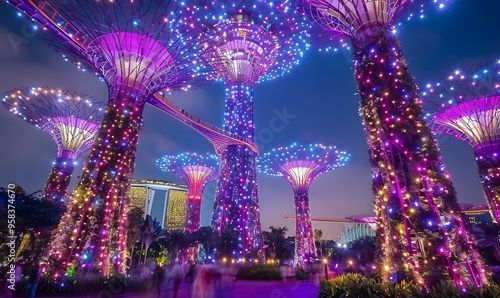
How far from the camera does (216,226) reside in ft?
70.3

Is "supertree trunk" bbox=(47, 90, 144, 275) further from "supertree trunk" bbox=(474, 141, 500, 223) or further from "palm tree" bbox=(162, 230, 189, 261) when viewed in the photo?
"supertree trunk" bbox=(474, 141, 500, 223)

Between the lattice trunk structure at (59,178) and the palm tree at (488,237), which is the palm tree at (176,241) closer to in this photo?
the lattice trunk structure at (59,178)

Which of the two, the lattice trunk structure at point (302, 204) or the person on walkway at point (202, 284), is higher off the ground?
the lattice trunk structure at point (302, 204)

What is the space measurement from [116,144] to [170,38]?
188 inches

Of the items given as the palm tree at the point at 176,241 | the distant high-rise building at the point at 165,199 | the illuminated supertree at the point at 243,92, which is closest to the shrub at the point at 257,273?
the illuminated supertree at the point at 243,92

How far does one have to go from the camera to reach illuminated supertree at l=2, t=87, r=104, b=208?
19219mm

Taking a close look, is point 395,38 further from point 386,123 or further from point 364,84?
point 386,123

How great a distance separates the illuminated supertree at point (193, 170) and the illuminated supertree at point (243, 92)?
1104 centimetres

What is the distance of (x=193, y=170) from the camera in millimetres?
34438

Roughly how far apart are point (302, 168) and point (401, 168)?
20.9 metres

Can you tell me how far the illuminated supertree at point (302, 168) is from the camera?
27594 mm

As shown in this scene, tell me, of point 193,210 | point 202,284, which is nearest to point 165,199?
point 193,210

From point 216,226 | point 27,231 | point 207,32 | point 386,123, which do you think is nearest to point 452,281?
A: point 386,123

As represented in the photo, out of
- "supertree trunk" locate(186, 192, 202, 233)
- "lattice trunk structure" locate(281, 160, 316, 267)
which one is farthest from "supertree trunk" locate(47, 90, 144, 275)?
"supertree trunk" locate(186, 192, 202, 233)
